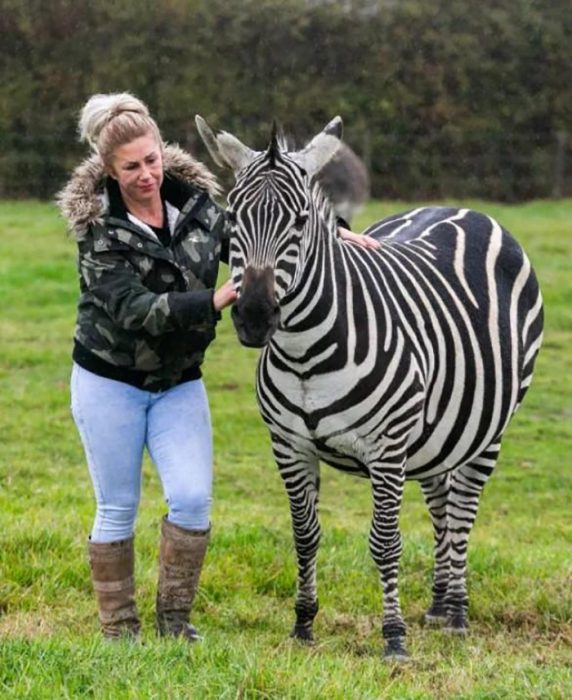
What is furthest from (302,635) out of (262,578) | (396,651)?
(262,578)

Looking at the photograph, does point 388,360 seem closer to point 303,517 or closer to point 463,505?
point 303,517

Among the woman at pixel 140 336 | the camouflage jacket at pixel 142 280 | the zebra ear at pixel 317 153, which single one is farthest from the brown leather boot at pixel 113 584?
the zebra ear at pixel 317 153

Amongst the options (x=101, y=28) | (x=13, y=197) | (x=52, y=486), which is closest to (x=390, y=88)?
(x=101, y=28)

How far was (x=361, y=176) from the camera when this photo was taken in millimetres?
5578

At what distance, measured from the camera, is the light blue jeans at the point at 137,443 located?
4.54 meters

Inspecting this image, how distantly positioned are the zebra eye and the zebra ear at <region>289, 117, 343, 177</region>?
0.20 m

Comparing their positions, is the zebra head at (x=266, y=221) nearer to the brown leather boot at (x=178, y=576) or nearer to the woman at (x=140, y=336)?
the woman at (x=140, y=336)

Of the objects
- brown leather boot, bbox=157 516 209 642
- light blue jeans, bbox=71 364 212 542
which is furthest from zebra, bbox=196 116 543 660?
brown leather boot, bbox=157 516 209 642

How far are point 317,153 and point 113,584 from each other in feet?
5.90

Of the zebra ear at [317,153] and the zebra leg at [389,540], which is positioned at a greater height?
the zebra ear at [317,153]

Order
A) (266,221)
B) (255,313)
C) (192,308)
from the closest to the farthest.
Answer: (255,313) < (266,221) < (192,308)

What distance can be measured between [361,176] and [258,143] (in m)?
16.6

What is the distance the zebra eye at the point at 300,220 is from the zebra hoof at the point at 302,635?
178 centimetres

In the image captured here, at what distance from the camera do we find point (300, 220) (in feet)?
14.1
